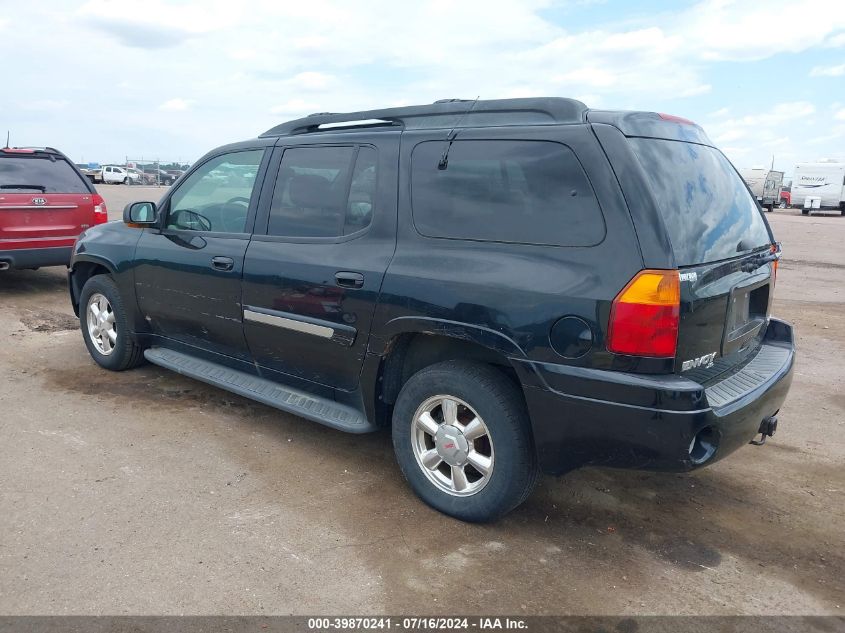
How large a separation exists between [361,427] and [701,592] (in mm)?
1787

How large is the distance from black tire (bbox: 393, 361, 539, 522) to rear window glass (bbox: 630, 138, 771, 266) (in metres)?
0.97

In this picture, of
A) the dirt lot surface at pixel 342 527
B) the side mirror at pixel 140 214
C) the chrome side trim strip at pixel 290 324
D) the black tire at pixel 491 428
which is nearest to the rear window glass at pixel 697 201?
the black tire at pixel 491 428

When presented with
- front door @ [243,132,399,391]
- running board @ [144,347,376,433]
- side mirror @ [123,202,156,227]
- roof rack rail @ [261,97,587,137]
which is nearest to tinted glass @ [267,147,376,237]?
front door @ [243,132,399,391]

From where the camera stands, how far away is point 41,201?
323 inches

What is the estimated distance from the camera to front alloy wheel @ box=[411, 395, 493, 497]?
329cm

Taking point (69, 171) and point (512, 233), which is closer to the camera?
point (512, 233)

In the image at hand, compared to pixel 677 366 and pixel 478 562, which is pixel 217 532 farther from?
pixel 677 366

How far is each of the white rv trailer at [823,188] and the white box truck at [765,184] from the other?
4374 mm

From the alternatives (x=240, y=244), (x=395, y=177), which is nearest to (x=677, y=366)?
(x=395, y=177)

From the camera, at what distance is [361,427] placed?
3.74 meters

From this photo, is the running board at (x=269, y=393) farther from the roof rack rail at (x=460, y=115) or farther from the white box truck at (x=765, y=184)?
the white box truck at (x=765, y=184)

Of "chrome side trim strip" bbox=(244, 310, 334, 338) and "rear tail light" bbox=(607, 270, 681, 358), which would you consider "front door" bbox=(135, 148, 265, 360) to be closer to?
"chrome side trim strip" bbox=(244, 310, 334, 338)

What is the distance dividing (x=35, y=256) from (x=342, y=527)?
21.4 ft

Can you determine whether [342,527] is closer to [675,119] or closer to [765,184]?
[675,119]
